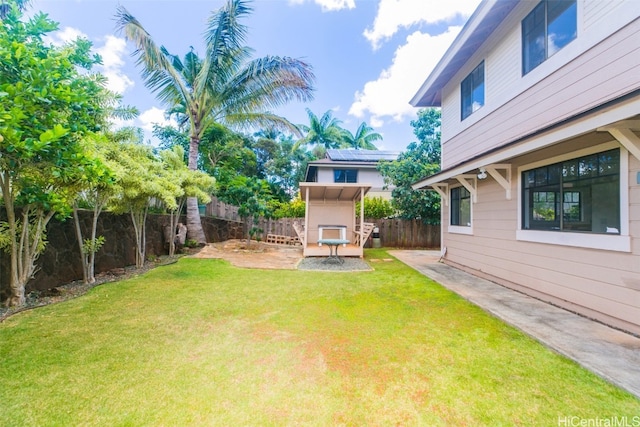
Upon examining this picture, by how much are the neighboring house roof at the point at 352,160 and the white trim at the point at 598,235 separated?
12.1 metres

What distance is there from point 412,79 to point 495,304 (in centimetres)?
2176

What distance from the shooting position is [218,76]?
31.8ft

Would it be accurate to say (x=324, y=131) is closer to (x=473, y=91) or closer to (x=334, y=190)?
(x=334, y=190)

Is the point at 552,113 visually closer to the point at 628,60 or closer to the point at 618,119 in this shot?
the point at 628,60

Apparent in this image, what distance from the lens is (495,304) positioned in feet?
13.8

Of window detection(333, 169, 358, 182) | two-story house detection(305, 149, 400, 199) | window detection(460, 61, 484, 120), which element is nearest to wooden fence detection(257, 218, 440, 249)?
window detection(460, 61, 484, 120)

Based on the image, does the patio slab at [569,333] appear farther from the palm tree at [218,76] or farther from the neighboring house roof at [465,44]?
the palm tree at [218,76]

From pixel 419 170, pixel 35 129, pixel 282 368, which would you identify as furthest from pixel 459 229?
pixel 35 129

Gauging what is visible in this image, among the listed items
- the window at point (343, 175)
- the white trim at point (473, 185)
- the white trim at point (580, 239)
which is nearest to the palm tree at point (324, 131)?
the window at point (343, 175)

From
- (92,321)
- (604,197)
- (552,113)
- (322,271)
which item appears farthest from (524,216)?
(92,321)

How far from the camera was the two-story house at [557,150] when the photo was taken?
3285 mm

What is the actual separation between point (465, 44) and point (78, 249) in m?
9.79

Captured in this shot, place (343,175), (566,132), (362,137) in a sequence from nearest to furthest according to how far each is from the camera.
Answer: (566,132) < (343,175) < (362,137)

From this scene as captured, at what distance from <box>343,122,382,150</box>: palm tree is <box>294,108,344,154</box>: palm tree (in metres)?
1.04
